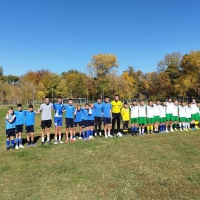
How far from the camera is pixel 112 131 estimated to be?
12977 millimetres

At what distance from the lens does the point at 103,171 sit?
662 centimetres

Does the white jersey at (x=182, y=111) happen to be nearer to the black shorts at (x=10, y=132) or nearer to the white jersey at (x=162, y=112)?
the white jersey at (x=162, y=112)

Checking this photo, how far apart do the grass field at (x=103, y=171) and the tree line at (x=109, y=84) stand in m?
51.7

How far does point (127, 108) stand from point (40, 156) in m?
6.42

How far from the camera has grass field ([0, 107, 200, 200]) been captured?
5.35m

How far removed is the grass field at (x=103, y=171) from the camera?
5.35 m

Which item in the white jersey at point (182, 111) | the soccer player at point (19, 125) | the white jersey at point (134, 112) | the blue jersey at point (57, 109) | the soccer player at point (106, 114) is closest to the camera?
the soccer player at point (19, 125)

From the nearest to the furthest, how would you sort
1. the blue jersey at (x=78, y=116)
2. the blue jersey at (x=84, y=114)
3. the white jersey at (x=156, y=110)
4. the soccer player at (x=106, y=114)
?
the blue jersey at (x=78, y=116) → the blue jersey at (x=84, y=114) → the soccer player at (x=106, y=114) → the white jersey at (x=156, y=110)

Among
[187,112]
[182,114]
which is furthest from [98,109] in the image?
[187,112]

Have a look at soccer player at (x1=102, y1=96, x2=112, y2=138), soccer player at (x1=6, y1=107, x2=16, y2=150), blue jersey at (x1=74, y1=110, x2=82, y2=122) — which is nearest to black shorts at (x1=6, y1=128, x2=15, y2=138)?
soccer player at (x1=6, y1=107, x2=16, y2=150)

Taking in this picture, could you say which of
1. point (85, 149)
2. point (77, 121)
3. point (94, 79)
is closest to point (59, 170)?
point (85, 149)

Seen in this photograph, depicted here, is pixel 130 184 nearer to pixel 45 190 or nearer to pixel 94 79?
pixel 45 190

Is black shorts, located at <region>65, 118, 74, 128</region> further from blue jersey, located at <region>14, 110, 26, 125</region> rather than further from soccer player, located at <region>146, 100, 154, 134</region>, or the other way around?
soccer player, located at <region>146, 100, 154, 134</region>

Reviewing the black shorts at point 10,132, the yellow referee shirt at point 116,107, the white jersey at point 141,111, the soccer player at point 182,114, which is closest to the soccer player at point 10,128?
the black shorts at point 10,132
